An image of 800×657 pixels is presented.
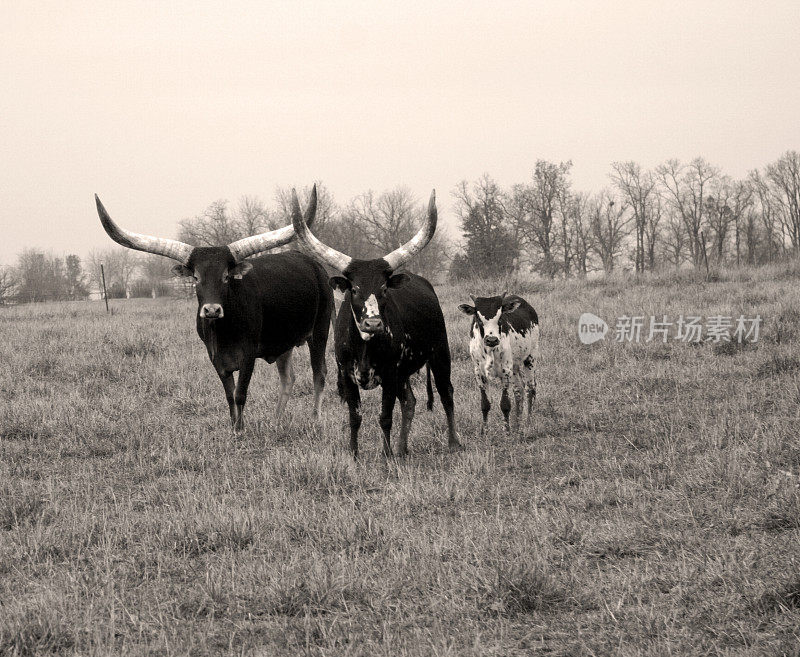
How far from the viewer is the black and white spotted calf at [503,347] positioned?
8.30 metres

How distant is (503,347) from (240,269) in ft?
9.67

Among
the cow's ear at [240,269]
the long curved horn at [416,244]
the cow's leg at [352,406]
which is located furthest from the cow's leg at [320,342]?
the long curved horn at [416,244]

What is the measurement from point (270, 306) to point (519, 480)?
4.02 meters

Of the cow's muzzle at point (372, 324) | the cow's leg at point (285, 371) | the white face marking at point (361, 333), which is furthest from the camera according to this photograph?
the cow's leg at point (285, 371)

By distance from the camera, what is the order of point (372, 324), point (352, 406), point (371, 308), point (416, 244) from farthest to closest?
point (416, 244) → point (352, 406) → point (371, 308) → point (372, 324)

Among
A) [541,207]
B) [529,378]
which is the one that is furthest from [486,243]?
[529,378]

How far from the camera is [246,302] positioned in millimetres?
8703

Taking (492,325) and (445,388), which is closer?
(445,388)

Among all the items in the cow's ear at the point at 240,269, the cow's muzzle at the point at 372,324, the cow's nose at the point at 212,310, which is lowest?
the cow's muzzle at the point at 372,324

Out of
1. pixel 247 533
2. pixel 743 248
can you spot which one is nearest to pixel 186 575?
pixel 247 533

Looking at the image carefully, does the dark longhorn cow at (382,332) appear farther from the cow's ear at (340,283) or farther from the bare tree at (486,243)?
the bare tree at (486,243)

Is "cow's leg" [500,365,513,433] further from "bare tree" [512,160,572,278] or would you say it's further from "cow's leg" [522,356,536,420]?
"bare tree" [512,160,572,278]

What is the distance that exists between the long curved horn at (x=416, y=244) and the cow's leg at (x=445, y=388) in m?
1.10

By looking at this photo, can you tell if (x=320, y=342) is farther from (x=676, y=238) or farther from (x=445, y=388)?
(x=676, y=238)
